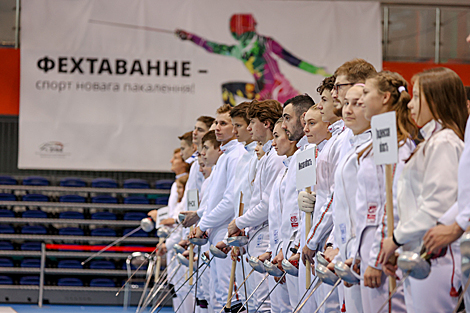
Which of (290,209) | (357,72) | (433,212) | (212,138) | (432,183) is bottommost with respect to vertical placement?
(290,209)

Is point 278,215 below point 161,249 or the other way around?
the other way around

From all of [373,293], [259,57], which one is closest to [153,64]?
[259,57]

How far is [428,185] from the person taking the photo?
215cm

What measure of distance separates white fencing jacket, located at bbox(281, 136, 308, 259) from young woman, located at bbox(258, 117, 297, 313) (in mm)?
103

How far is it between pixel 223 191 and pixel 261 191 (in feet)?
3.20

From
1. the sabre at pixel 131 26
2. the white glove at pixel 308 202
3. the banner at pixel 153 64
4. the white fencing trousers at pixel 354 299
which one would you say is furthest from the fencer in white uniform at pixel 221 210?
the sabre at pixel 131 26

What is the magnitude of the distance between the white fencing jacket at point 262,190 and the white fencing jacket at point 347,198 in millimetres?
1253

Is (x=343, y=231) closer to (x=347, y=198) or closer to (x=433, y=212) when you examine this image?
(x=347, y=198)

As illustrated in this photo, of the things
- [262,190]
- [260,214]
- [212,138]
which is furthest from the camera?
[212,138]

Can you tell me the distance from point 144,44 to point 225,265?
229 inches

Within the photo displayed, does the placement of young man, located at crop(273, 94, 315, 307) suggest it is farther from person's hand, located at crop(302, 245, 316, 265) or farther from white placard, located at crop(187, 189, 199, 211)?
white placard, located at crop(187, 189, 199, 211)

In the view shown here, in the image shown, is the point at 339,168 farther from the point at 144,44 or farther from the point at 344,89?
the point at 144,44

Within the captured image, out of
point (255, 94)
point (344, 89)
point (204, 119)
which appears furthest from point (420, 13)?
point (344, 89)

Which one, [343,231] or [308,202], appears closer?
[343,231]
